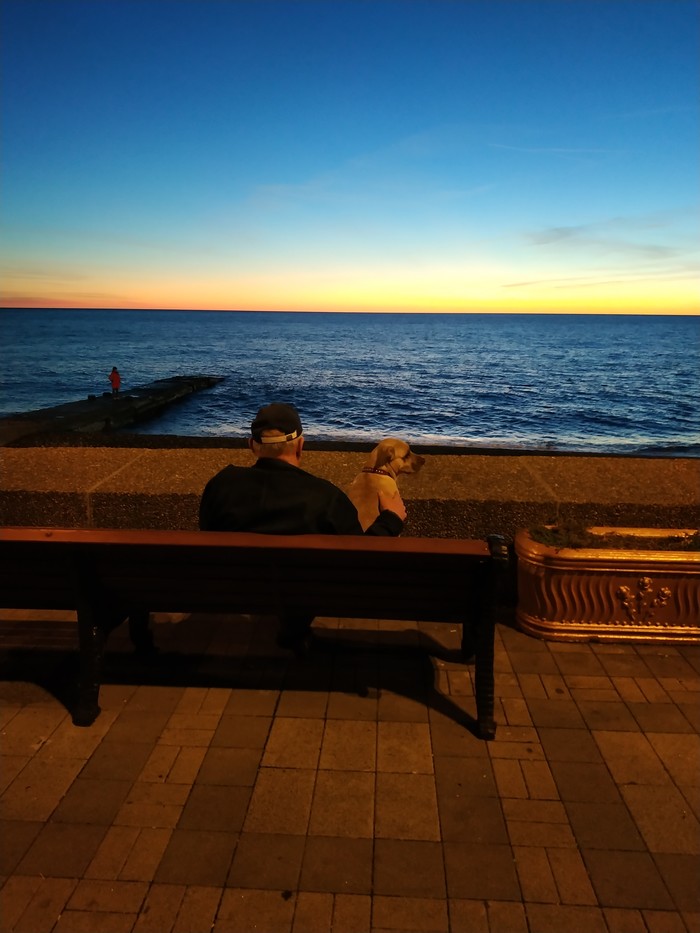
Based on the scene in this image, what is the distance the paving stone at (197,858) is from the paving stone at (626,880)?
4.57 feet

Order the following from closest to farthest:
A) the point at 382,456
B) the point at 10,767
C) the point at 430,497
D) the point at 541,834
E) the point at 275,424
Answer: the point at 541,834 → the point at 10,767 → the point at 275,424 → the point at 382,456 → the point at 430,497

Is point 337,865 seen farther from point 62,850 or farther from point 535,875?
point 62,850

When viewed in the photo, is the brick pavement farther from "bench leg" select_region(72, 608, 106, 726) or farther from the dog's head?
the dog's head

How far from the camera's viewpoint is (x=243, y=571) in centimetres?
298

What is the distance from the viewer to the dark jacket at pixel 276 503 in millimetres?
3014

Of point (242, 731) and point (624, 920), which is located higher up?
point (624, 920)

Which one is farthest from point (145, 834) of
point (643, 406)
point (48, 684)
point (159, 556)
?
point (643, 406)

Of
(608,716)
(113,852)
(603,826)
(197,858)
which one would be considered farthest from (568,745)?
(113,852)

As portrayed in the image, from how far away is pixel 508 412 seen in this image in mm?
39031

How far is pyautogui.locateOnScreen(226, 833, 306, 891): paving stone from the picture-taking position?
215cm

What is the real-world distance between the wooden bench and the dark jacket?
0.13 m

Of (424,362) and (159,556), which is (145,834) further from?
(424,362)

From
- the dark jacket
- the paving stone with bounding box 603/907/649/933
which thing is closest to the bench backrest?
the dark jacket

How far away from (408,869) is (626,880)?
81 cm
